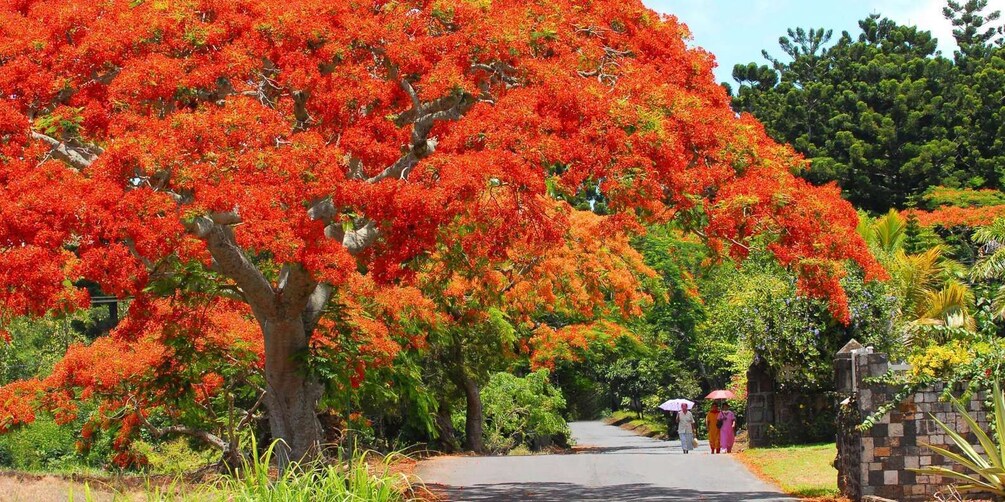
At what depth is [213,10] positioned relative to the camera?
14.5 m

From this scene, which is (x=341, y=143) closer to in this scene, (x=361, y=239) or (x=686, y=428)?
(x=361, y=239)

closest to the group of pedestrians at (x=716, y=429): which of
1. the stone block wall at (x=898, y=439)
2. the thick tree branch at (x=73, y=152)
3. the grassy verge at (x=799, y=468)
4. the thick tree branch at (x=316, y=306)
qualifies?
the grassy verge at (x=799, y=468)

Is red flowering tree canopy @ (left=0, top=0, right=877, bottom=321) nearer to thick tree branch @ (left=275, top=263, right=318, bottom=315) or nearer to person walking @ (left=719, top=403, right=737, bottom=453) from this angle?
thick tree branch @ (left=275, top=263, right=318, bottom=315)

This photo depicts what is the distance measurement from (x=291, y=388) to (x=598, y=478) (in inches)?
207

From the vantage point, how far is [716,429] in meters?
27.2

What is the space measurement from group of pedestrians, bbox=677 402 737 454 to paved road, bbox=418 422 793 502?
3.24 metres

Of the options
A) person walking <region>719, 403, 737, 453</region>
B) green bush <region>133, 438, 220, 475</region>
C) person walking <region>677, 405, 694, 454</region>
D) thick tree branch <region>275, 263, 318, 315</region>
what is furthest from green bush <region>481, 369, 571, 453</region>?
thick tree branch <region>275, 263, 318, 315</region>

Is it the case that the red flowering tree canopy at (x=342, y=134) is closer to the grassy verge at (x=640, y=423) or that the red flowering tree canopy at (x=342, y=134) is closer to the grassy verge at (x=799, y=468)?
the grassy verge at (x=799, y=468)

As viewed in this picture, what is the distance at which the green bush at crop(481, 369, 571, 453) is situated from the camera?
3275 centimetres

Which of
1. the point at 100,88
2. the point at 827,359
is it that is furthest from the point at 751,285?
the point at 100,88

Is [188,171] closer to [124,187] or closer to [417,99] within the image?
[124,187]

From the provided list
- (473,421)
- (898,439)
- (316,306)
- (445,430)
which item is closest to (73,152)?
(316,306)

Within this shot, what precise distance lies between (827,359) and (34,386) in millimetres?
14935

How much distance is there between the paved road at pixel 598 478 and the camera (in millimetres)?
15758
